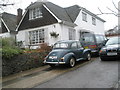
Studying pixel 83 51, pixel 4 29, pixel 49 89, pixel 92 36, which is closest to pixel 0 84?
pixel 49 89

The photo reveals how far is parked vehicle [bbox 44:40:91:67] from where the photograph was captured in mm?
7547

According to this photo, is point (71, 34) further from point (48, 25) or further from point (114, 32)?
point (114, 32)

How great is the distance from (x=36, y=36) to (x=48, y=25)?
8.08ft

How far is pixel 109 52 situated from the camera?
859cm

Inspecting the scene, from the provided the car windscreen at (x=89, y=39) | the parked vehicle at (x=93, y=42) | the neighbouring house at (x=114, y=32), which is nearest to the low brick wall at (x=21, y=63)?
the parked vehicle at (x=93, y=42)

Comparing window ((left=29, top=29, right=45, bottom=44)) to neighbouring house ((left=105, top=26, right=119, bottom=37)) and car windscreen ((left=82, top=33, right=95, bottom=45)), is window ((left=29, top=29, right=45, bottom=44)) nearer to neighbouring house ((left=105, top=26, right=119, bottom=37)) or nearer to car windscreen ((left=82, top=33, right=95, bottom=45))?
car windscreen ((left=82, top=33, right=95, bottom=45))

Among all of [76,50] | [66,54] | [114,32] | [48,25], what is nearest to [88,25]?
[48,25]

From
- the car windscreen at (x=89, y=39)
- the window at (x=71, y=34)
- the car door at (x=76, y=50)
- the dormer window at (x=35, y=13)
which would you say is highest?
the dormer window at (x=35, y=13)

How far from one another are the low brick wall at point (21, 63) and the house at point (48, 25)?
244 inches

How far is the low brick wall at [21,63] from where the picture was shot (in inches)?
276

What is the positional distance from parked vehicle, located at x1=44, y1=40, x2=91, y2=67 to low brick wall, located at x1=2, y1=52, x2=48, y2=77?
1140mm

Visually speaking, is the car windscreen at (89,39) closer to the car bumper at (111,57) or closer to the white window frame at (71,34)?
the car bumper at (111,57)

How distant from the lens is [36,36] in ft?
56.4

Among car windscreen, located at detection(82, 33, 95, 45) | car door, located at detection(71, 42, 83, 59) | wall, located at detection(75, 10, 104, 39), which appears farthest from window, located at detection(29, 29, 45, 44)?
car door, located at detection(71, 42, 83, 59)
